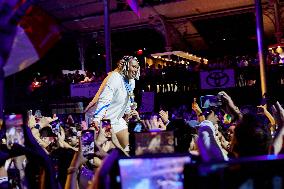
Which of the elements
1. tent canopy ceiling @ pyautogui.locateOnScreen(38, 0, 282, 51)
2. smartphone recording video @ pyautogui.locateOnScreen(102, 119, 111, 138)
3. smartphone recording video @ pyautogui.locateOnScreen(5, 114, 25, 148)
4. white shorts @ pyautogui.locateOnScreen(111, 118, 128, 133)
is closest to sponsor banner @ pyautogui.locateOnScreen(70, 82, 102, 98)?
tent canopy ceiling @ pyautogui.locateOnScreen(38, 0, 282, 51)

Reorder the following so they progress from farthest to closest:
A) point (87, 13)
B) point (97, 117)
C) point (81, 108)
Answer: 1. point (87, 13)
2. point (81, 108)
3. point (97, 117)

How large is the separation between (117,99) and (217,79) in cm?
805

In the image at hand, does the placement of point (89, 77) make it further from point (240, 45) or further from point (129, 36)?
point (240, 45)

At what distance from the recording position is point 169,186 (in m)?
1.88

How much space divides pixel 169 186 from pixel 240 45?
20.3 m

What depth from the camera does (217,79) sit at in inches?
516

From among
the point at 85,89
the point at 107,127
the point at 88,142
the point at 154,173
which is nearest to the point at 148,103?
the point at 107,127

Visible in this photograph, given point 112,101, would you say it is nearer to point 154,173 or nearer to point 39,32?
point 39,32

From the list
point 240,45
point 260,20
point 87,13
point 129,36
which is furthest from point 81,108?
point 240,45

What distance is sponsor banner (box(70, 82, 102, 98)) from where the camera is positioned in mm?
14766

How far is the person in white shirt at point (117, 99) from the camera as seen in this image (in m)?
5.30

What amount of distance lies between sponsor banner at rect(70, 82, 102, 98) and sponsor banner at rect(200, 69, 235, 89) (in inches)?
144

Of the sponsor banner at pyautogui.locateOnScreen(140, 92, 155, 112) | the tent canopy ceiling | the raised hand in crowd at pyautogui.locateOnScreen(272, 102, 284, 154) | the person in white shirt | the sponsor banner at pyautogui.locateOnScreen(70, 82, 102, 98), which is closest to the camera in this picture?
the raised hand in crowd at pyautogui.locateOnScreen(272, 102, 284, 154)

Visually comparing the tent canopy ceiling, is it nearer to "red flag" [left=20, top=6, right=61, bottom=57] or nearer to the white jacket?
"red flag" [left=20, top=6, right=61, bottom=57]
